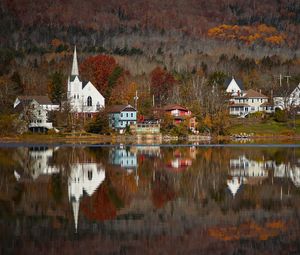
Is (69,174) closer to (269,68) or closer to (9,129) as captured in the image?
(9,129)

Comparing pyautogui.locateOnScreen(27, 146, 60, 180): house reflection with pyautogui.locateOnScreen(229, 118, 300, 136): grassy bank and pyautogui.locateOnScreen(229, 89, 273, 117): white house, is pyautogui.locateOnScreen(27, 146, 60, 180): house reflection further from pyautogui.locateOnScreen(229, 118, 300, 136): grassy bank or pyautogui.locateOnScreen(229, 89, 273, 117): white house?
pyautogui.locateOnScreen(229, 89, 273, 117): white house

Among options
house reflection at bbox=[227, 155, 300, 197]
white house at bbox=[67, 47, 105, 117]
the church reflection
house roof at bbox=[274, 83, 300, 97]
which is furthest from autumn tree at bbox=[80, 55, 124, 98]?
house reflection at bbox=[227, 155, 300, 197]

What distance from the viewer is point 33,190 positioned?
33.2 m

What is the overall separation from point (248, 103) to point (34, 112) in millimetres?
37305

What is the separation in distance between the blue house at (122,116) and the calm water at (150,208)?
54495mm

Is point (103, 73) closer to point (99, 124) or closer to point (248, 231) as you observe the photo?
point (99, 124)

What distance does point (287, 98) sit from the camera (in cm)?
10862

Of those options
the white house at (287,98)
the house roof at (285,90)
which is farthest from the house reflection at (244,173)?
the house roof at (285,90)

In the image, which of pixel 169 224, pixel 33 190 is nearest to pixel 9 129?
pixel 33 190

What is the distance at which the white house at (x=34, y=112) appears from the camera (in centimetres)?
9565

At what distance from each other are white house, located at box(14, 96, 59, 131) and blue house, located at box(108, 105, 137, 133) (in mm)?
8939

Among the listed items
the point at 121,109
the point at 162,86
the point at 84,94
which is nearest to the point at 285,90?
the point at 162,86

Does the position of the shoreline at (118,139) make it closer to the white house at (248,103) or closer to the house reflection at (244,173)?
the white house at (248,103)

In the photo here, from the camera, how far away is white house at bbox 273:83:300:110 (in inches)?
4200
